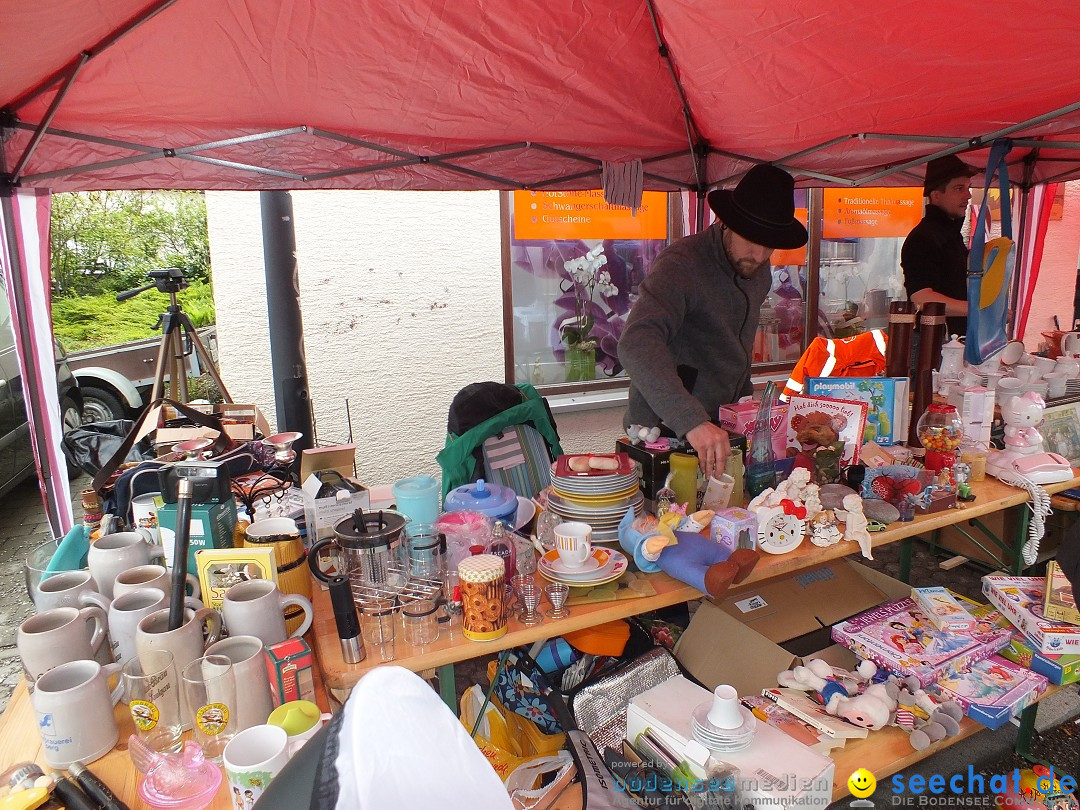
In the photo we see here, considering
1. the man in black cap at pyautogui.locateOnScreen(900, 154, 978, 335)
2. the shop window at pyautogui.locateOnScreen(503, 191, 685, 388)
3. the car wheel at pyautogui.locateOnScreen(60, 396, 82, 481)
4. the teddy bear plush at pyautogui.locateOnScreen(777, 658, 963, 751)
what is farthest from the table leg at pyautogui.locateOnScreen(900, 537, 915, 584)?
the car wheel at pyautogui.locateOnScreen(60, 396, 82, 481)

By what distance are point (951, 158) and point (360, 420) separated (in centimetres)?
422

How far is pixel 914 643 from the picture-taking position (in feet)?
6.51

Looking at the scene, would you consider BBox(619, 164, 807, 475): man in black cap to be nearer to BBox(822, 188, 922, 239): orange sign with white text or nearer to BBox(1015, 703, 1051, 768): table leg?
BBox(1015, 703, 1051, 768): table leg

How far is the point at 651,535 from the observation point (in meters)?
1.75

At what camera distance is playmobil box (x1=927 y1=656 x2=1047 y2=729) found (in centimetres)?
174

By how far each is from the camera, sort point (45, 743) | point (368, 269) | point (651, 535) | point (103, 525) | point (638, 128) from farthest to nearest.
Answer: point (368, 269)
point (638, 128)
point (103, 525)
point (651, 535)
point (45, 743)

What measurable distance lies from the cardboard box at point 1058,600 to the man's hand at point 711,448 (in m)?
1.04

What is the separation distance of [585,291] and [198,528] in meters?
4.30

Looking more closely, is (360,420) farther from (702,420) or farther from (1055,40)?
(1055,40)

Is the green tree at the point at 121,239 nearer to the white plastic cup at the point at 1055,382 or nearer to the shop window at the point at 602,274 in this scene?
the shop window at the point at 602,274

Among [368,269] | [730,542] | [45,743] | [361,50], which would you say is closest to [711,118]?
[361,50]

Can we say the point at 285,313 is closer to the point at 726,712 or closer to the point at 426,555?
the point at 426,555

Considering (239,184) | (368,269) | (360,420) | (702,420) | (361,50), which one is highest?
(361,50)

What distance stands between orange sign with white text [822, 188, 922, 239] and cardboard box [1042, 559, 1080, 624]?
16.1ft
